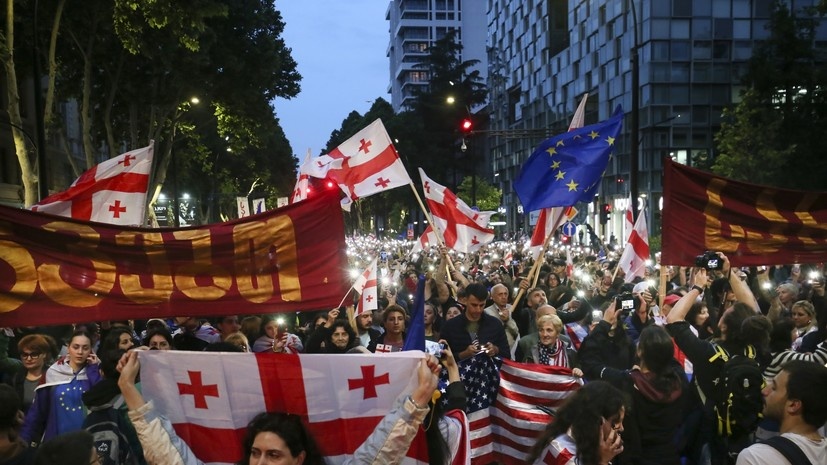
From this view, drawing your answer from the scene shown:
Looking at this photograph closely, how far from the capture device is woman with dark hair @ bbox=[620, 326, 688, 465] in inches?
181

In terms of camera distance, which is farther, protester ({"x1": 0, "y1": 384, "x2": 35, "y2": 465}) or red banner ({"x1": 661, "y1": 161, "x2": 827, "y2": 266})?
red banner ({"x1": 661, "y1": 161, "x2": 827, "y2": 266})

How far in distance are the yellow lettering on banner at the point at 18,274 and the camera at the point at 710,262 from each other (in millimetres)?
4597

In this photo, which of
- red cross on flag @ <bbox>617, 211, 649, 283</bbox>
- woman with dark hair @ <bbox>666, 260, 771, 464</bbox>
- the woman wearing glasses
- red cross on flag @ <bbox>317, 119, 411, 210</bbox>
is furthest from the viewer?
red cross on flag @ <bbox>317, 119, 411, 210</bbox>

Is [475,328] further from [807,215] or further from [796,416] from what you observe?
[796,416]

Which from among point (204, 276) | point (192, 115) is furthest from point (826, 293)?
point (192, 115)

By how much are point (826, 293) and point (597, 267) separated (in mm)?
8070

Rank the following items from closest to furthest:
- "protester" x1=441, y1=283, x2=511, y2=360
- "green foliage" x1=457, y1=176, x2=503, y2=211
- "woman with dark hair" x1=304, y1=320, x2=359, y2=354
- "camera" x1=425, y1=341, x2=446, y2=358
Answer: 1. "camera" x1=425, y1=341, x2=446, y2=358
2. "protester" x1=441, y1=283, x2=511, y2=360
3. "woman with dark hair" x1=304, y1=320, x2=359, y2=354
4. "green foliage" x1=457, y1=176, x2=503, y2=211

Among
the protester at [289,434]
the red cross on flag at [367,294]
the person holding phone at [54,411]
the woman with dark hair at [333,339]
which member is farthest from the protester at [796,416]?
the red cross on flag at [367,294]

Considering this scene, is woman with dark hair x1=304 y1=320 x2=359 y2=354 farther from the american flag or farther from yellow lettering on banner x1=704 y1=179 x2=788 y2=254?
yellow lettering on banner x1=704 y1=179 x2=788 y2=254

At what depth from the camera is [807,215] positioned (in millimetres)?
6285

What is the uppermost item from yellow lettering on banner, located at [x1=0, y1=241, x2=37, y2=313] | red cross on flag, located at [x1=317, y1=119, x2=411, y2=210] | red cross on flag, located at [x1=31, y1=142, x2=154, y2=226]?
red cross on flag, located at [x1=317, y1=119, x2=411, y2=210]

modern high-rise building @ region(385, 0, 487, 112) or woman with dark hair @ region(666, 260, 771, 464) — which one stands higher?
modern high-rise building @ region(385, 0, 487, 112)

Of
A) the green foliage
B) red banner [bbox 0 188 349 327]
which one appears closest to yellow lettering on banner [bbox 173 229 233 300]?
red banner [bbox 0 188 349 327]

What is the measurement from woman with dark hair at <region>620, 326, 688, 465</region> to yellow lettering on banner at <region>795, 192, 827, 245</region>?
7.78 feet
